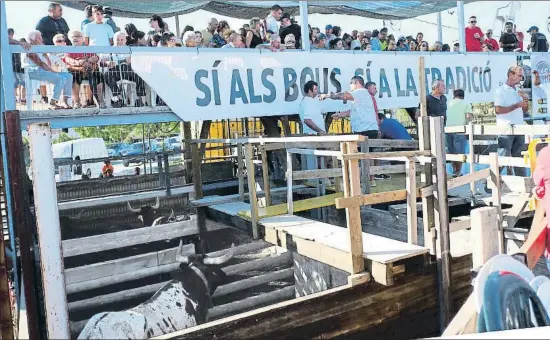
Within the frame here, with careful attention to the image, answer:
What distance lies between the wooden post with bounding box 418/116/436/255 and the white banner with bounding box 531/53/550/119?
22.1 feet

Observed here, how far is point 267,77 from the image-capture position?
7.11 meters

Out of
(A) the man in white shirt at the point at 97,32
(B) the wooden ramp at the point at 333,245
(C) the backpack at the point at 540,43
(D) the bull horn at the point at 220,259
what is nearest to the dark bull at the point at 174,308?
(D) the bull horn at the point at 220,259

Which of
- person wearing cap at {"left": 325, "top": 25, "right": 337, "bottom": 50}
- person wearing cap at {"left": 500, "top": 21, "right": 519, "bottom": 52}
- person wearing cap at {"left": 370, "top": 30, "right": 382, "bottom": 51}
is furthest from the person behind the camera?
person wearing cap at {"left": 500, "top": 21, "right": 519, "bottom": 52}

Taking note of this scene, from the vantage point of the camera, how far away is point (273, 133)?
793 cm

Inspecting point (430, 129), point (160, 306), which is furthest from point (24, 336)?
point (430, 129)

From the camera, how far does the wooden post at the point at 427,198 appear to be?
4.44 metres

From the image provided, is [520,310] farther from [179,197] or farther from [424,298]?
[179,197]

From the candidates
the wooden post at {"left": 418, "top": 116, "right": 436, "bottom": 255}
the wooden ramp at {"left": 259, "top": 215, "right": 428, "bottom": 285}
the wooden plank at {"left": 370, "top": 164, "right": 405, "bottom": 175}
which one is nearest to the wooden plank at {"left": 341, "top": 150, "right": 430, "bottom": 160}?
the wooden post at {"left": 418, "top": 116, "right": 436, "bottom": 255}

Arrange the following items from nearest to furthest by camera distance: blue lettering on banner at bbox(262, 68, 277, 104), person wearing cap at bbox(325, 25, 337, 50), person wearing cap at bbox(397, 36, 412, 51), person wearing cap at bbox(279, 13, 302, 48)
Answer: blue lettering on banner at bbox(262, 68, 277, 104)
person wearing cap at bbox(279, 13, 302, 48)
person wearing cap at bbox(325, 25, 337, 50)
person wearing cap at bbox(397, 36, 412, 51)

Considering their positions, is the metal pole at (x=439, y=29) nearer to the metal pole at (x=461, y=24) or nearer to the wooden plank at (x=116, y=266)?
the metal pole at (x=461, y=24)

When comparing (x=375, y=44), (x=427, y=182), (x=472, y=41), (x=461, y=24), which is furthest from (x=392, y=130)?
(x=472, y=41)

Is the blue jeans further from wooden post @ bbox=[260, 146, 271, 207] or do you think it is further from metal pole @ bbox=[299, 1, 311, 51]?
metal pole @ bbox=[299, 1, 311, 51]

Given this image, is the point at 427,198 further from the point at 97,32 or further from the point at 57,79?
the point at 97,32

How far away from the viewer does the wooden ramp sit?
4148 mm
